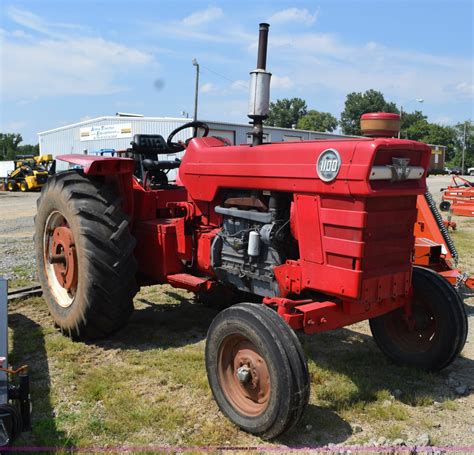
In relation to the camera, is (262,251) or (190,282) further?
(190,282)

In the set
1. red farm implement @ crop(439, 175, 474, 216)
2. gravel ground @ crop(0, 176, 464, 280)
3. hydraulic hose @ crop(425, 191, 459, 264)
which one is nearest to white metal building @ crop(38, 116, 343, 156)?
gravel ground @ crop(0, 176, 464, 280)

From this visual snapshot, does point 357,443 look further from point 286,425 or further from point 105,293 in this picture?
point 105,293

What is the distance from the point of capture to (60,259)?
14.4 ft

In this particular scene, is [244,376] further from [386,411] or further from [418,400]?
[418,400]

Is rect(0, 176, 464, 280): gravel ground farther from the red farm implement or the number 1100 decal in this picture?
the red farm implement

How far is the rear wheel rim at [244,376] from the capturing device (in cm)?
291

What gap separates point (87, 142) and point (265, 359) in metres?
→ 31.9

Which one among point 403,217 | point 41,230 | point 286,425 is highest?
point 403,217

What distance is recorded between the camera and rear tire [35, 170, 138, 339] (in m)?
3.95

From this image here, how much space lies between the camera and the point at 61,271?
447cm

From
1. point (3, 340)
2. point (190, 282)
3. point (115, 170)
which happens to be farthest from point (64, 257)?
point (3, 340)

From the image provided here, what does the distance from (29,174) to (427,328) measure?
930 inches

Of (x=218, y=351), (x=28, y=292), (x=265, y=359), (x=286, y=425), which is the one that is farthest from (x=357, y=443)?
(x=28, y=292)

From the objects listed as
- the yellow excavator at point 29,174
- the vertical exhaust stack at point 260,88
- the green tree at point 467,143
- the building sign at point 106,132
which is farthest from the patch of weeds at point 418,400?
the green tree at point 467,143
